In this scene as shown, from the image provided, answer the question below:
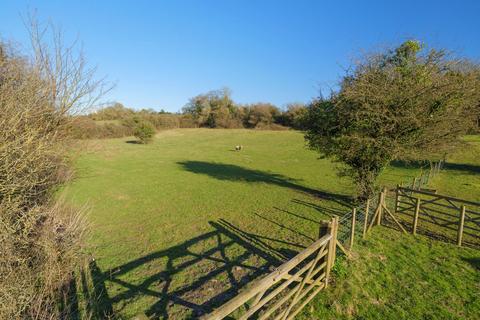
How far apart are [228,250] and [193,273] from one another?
1.71 metres

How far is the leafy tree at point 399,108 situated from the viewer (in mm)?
10953

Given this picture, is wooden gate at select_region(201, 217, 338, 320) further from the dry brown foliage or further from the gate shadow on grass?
the dry brown foliage

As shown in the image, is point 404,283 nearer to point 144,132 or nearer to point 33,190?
point 33,190

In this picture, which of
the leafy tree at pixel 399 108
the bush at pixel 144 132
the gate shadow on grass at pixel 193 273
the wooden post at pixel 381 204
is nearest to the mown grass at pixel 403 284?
the wooden post at pixel 381 204

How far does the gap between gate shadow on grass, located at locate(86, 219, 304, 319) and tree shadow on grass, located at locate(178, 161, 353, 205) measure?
7882 millimetres

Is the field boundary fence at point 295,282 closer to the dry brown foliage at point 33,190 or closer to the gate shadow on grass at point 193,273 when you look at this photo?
the gate shadow on grass at point 193,273

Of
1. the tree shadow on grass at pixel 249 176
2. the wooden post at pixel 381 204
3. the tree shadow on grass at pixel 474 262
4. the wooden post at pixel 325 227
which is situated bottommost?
the tree shadow on grass at pixel 474 262

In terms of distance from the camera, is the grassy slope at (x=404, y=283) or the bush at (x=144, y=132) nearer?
the grassy slope at (x=404, y=283)

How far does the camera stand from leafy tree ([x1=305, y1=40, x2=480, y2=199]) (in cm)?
1095

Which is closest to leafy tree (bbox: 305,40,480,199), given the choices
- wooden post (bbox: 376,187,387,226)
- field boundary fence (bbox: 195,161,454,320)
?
wooden post (bbox: 376,187,387,226)

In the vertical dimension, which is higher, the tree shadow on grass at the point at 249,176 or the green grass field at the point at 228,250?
the tree shadow on grass at the point at 249,176

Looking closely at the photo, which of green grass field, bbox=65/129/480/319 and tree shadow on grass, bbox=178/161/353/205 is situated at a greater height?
tree shadow on grass, bbox=178/161/353/205

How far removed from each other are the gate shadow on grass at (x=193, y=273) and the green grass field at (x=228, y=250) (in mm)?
30

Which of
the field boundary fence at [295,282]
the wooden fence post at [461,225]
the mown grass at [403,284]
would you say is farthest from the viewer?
the wooden fence post at [461,225]
